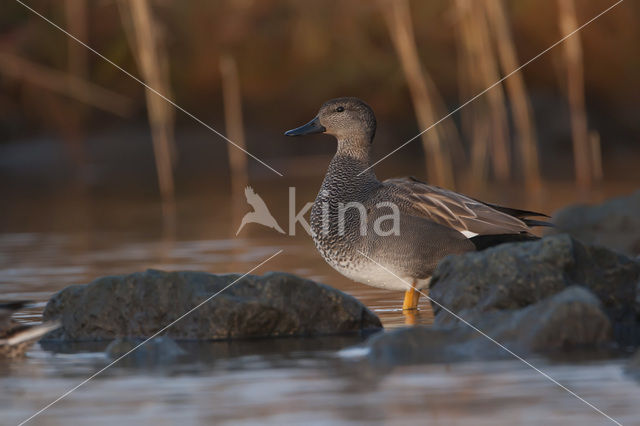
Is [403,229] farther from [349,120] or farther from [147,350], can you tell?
[147,350]

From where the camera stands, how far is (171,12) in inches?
836

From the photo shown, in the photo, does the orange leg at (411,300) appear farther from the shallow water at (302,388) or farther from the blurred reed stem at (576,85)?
the blurred reed stem at (576,85)

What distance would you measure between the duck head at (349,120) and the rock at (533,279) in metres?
1.84

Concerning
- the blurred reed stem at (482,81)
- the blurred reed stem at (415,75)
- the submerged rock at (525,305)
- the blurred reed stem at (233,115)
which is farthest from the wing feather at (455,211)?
the blurred reed stem at (233,115)

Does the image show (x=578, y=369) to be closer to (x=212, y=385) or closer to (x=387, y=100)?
→ (x=212, y=385)

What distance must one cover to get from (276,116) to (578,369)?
1617cm

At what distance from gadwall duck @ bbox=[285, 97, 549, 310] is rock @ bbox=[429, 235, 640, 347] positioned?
56cm

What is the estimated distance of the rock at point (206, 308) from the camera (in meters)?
6.17

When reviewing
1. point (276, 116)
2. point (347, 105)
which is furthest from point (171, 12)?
point (347, 105)

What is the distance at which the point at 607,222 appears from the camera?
9.38 m

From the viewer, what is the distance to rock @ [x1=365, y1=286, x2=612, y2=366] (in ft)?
17.6

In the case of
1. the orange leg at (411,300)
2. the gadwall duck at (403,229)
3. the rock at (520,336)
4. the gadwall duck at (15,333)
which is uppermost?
the gadwall duck at (403,229)

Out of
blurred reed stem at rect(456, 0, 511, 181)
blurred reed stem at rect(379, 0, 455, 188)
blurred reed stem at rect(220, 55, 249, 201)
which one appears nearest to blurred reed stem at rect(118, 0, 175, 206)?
blurred reed stem at rect(379, 0, 455, 188)

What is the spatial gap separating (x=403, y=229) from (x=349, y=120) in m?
1.32
